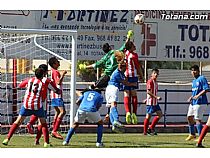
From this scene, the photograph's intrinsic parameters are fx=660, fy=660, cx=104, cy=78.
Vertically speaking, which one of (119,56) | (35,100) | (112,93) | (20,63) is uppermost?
(20,63)

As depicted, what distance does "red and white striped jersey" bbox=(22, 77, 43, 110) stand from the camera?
1245 centimetres

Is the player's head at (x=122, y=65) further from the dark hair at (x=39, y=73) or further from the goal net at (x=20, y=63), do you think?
the goal net at (x=20, y=63)

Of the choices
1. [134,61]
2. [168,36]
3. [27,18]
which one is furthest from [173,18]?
[134,61]

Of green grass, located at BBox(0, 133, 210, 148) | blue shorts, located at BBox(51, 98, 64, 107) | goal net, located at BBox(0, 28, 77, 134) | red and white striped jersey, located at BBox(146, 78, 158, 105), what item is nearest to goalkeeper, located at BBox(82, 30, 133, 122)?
green grass, located at BBox(0, 133, 210, 148)

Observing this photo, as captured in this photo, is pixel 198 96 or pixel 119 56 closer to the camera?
pixel 119 56

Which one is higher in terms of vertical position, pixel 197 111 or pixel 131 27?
pixel 131 27

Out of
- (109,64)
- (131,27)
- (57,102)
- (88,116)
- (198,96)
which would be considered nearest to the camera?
(88,116)

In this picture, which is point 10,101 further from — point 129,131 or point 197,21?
point 197,21

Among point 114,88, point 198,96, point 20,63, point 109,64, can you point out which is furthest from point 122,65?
point 20,63

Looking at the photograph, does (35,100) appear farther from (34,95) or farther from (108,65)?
(108,65)

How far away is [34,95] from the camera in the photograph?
41.0ft

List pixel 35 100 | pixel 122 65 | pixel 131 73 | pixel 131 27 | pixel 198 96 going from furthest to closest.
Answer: pixel 131 27
pixel 198 96
pixel 131 73
pixel 122 65
pixel 35 100

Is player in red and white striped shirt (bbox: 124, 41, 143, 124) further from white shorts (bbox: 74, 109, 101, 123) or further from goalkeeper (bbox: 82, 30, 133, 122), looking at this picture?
white shorts (bbox: 74, 109, 101, 123)

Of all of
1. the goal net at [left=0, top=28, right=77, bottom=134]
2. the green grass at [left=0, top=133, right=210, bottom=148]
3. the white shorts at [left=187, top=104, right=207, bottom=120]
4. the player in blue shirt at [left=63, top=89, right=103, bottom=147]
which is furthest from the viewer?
the goal net at [left=0, top=28, right=77, bottom=134]
